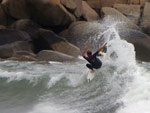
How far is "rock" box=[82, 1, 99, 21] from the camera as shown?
79.1 feet

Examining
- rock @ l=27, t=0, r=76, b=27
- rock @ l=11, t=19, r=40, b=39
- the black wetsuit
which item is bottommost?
the black wetsuit

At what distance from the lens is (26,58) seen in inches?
712

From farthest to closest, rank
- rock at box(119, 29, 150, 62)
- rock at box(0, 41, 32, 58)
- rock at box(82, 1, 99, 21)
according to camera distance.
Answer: rock at box(82, 1, 99, 21), rock at box(119, 29, 150, 62), rock at box(0, 41, 32, 58)

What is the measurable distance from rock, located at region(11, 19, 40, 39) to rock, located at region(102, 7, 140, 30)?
4.83 metres

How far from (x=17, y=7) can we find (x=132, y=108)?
13.6m

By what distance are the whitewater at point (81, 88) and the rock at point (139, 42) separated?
5.31 m

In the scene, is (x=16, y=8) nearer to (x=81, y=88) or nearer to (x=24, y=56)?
(x=24, y=56)

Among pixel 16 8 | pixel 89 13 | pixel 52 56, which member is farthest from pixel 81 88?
pixel 89 13

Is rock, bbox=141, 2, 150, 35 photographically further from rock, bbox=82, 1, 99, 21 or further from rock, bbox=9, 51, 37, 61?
rock, bbox=9, 51, 37, 61

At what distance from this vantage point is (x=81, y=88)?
12000mm

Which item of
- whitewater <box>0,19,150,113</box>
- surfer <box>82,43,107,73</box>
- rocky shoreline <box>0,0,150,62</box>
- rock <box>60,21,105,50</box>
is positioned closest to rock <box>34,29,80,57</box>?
rocky shoreline <box>0,0,150,62</box>

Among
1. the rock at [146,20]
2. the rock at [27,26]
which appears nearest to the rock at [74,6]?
the rock at [27,26]

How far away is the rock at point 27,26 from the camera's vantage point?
21.0 meters

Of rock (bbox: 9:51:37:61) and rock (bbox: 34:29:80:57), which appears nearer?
rock (bbox: 9:51:37:61)
